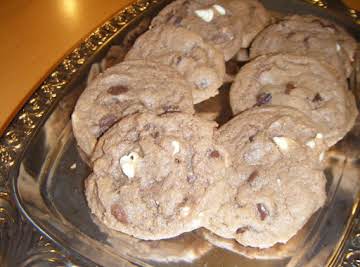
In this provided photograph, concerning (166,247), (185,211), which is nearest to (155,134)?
(185,211)

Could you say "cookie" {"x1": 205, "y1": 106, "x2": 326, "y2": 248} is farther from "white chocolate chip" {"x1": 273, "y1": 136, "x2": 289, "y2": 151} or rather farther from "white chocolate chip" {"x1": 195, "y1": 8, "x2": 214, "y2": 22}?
"white chocolate chip" {"x1": 195, "y1": 8, "x2": 214, "y2": 22}

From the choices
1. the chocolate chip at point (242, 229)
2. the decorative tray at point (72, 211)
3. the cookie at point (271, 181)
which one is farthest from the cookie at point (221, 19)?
the chocolate chip at point (242, 229)

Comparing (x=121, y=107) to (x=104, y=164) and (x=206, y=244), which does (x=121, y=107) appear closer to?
(x=104, y=164)

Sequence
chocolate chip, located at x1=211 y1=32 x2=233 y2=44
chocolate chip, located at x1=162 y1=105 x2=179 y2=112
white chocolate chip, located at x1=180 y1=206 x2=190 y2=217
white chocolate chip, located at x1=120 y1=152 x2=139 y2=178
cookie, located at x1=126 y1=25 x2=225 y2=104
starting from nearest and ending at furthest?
white chocolate chip, located at x1=180 y1=206 x2=190 y2=217, white chocolate chip, located at x1=120 y1=152 x2=139 y2=178, chocolate chip, located at x1=162 y1=105 x2=179 y2=112, cookie, located at x1=126 y1=25 x2=225 y2=104, chocolate chip, located at x1=211 y1=32 x2=233 y2=44

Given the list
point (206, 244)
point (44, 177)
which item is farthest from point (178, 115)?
point (44, 177)

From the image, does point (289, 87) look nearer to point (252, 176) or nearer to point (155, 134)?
point (252, 176)

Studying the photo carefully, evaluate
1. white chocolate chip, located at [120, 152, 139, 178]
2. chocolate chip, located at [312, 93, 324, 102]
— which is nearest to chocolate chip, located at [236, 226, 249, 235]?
white chocolate chip, located at [120, 152, 139, 178]

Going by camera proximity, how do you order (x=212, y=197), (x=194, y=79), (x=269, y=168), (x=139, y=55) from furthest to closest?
(x=139, y=55) < (x=194, y=79) < (x=269, y=168) < (x=212, y=197)

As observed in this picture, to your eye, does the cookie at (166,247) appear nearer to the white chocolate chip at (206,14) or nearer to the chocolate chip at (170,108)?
the chocolate chip at (170,108)
